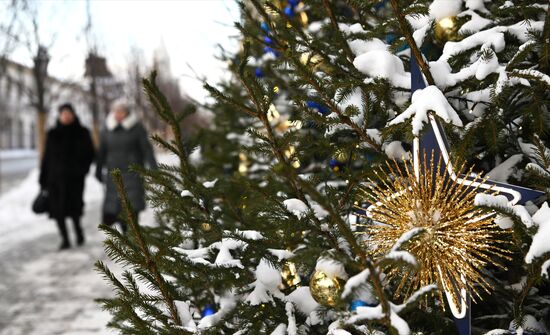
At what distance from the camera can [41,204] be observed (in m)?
6.70

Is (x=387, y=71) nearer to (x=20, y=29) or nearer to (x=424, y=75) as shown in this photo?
(x=424, y=75)

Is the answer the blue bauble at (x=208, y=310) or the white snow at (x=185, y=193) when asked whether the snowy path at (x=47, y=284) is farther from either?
the white snow at (x=185, y=193)

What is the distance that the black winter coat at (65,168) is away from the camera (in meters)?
6.70

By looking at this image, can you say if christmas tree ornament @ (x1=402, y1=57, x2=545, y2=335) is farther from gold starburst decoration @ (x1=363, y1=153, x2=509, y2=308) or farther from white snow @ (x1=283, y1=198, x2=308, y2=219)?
white snow @ (x1=283, y1=198, x2=308, y2=219)

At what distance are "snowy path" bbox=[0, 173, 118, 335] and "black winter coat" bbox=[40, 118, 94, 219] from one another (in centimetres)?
60

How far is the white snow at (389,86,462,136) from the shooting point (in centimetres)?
123

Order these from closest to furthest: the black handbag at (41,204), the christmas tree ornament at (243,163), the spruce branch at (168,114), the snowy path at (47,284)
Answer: the spruce branch at (168,114)
the snowy path at (47,284)
the christmas tree ornament at (243,163)
the black handbag at (41,204)

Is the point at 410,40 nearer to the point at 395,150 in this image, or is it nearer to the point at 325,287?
the point at 395,150

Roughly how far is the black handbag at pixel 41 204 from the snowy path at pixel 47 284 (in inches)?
21.9

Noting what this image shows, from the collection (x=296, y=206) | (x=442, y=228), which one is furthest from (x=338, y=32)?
(x=442, y=228)

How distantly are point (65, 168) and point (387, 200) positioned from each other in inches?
245

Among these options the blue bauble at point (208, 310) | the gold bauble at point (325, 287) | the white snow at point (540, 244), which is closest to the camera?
the white snow at point (540, 244)

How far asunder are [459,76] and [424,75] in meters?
0.10

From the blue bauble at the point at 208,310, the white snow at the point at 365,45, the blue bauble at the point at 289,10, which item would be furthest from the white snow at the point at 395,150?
the blue bauble at the point at 289,10
